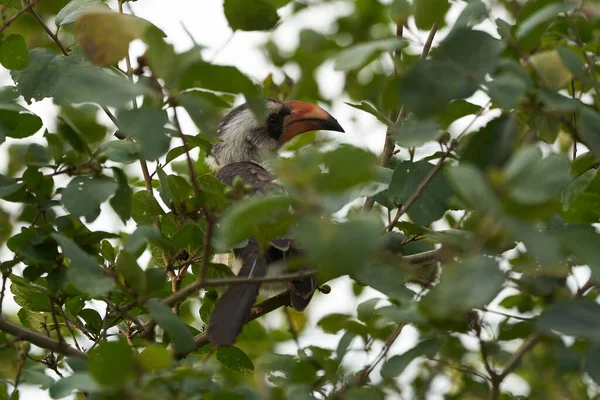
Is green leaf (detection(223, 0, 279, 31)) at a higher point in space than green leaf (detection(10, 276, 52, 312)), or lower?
lower

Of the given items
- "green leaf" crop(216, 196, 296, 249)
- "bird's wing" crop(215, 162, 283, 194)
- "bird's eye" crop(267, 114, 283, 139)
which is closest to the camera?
"green leaf" crop(216, 196, 296, 249)

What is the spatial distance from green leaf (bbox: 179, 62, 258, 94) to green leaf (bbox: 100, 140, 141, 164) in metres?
0.49

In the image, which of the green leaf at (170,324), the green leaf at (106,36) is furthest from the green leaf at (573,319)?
the green leaf at (106,36)

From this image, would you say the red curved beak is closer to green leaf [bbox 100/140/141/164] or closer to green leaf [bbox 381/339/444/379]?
green leaf [bbox 100/140/141/164]

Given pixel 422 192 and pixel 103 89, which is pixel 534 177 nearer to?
Answer: pixel 103 89

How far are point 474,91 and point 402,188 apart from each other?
73cm

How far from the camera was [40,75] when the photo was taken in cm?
230

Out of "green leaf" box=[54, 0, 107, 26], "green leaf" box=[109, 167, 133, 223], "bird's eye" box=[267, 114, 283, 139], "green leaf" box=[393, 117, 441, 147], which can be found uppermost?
"green leaf" box=[54, 0, 107, 26]

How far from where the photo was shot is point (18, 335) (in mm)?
1959

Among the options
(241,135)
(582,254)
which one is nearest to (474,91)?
(582,254)

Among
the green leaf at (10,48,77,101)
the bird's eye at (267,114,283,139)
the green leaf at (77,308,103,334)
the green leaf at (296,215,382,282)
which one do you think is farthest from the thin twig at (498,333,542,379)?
the bird's eye at (267,114,283,139)

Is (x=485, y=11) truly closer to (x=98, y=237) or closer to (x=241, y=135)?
(x=98, y=237)

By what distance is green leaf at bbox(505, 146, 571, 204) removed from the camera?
1118 millimetres

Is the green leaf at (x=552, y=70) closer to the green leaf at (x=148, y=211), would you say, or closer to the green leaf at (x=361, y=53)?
the green leaf at (x=361, y=53)
